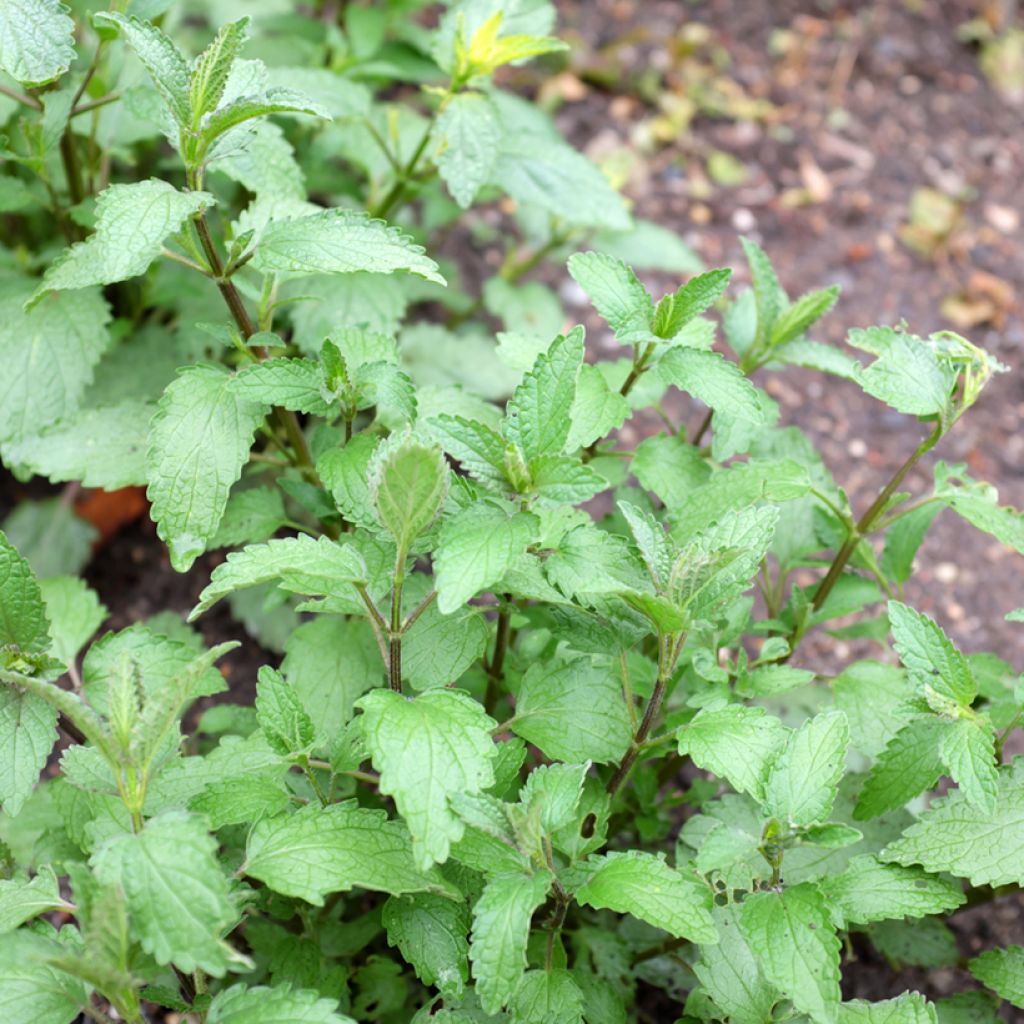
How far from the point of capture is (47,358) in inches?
92.2

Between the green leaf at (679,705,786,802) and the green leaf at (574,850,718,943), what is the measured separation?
16 cm

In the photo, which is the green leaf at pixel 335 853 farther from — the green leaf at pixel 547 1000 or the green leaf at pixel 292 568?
the green leaf at pixel 292 568

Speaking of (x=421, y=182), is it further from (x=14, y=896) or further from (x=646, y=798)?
(x=14, y=896)

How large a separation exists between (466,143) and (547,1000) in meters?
1.71

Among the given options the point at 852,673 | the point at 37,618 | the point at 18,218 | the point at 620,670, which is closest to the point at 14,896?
the point at 37,618

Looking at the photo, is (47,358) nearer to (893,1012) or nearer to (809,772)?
(809,772)

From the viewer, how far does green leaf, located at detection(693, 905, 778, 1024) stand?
176 centimetres

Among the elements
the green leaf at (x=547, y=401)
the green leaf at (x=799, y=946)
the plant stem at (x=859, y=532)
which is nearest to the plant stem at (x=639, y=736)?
the green leaf at (x=799, y=946)

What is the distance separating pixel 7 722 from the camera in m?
1.75

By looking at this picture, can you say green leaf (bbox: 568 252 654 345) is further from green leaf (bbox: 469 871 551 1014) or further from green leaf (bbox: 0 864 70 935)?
green leaf (bbox: 0 864 70 935)

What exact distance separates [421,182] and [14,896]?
1.79 metres

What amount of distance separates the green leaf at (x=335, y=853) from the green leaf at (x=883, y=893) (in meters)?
0.61

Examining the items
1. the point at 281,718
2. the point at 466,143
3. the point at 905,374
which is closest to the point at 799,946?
the point at 281,718

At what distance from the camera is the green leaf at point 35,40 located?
193cm
